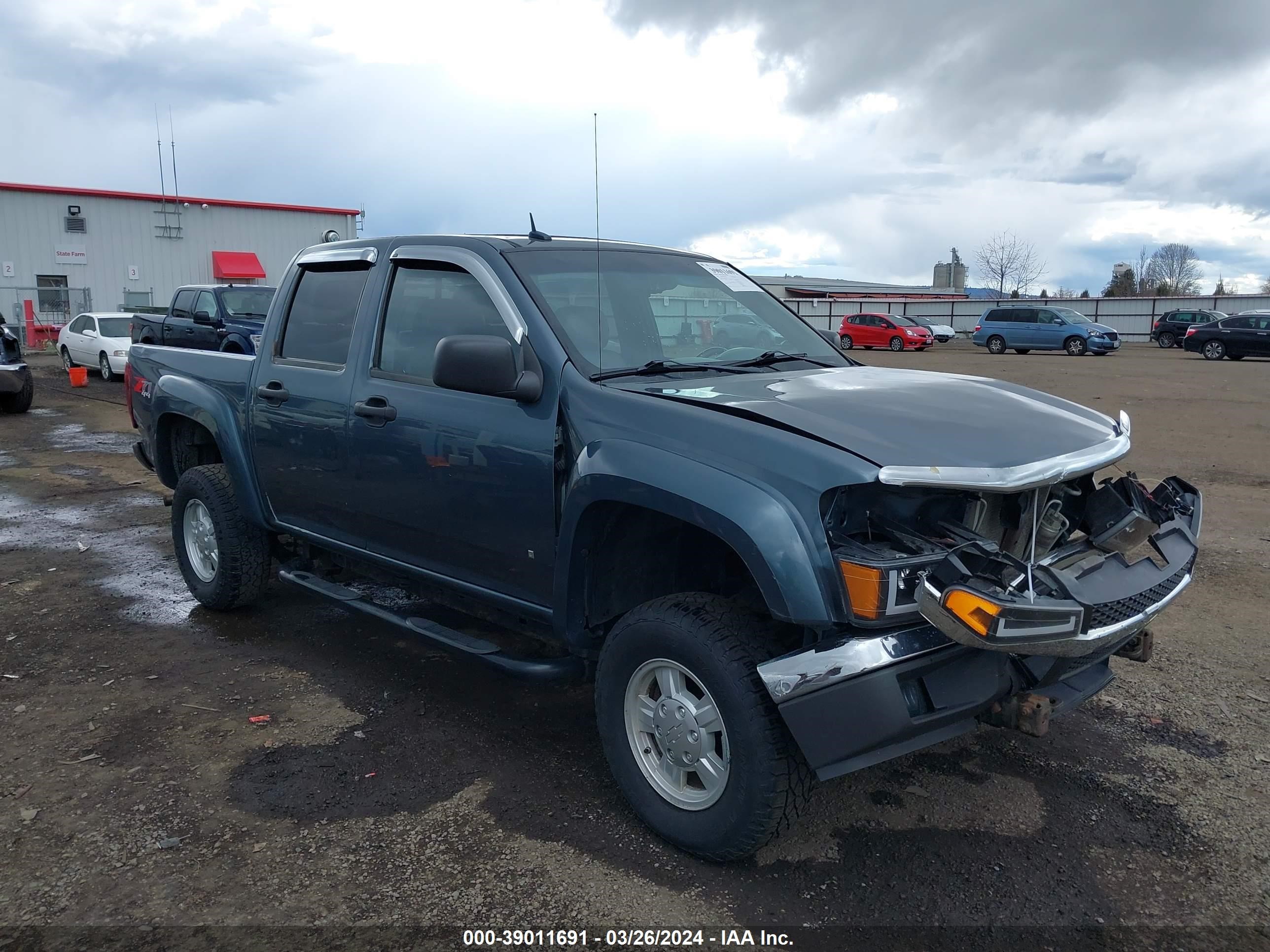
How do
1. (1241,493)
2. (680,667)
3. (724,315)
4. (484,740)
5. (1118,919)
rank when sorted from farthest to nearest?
(1241,493) < (724,315) < (484,740) < (680,667) < (1118,919)

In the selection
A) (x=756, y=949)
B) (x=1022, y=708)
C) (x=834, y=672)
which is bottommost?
(x=756, y=949)

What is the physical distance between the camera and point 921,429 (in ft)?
10.2

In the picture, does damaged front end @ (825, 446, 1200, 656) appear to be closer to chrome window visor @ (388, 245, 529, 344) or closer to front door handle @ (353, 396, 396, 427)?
chrome window visor @ (388, 245, 529, 344)

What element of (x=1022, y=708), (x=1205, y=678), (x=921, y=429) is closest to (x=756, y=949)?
(x=1022, y=708)

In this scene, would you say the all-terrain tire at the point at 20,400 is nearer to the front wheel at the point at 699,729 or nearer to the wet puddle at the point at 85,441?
the wet puddle at the point at 85,441

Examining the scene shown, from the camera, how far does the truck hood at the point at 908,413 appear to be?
2957mm

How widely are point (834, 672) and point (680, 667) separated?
56 centimetres

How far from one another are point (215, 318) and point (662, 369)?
1435 centimetres

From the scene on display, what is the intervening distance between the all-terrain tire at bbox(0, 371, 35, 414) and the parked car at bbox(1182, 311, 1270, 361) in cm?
2912

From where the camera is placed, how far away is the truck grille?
2.89 meters

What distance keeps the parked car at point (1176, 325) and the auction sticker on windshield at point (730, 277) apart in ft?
119

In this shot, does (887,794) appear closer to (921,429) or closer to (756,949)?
(756,949)

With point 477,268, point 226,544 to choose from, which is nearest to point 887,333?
point 226,544

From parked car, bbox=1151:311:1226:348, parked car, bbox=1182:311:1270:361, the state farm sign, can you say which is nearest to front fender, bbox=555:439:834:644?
parked car, bbox=1182:311:1270:361
